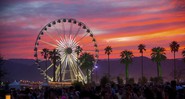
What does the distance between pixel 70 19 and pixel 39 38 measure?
6.98m

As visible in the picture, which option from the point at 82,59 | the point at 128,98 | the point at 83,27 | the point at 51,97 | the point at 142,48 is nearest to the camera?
the point at 128,98

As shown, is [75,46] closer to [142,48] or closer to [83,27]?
[83,27]

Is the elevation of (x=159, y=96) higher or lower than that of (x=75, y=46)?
lower

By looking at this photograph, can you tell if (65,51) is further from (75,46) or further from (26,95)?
(26,95)

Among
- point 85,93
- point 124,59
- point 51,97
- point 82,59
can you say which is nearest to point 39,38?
point 82,59

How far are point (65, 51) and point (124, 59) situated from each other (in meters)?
46.7

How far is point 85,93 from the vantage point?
758 cm

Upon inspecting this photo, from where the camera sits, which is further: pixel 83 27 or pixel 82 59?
pixel 82 59

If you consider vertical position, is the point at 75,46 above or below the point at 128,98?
above

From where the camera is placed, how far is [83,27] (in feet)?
244

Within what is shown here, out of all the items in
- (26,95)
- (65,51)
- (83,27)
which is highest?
(83,27)

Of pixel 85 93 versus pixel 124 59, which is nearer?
pixel 85 93

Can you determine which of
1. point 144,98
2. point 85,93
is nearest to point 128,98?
point 144,98

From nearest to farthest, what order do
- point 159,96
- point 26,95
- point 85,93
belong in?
point 85,93 → point 159,96 → point 26,95
